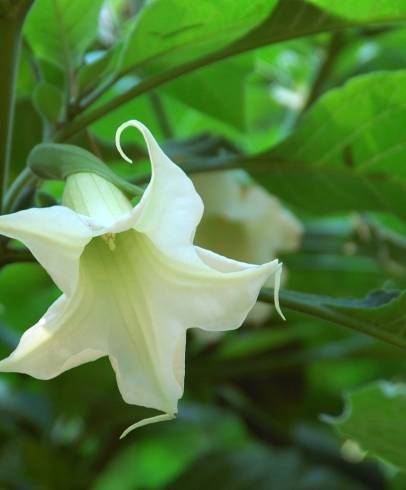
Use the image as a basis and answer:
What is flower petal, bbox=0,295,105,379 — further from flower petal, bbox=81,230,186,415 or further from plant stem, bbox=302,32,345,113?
plant stem, bbox=302,32,345,113

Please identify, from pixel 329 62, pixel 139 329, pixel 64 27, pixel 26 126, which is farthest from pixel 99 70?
pixel 329 62

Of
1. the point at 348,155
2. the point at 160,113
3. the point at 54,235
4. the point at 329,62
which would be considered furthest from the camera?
the point at 329,62

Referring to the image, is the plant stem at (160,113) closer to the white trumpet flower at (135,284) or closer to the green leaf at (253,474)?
the green leaf at (253,474)

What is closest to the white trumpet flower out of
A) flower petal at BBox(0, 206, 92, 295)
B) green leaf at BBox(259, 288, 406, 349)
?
flower petal at BBox(0, 206, 92, 295)

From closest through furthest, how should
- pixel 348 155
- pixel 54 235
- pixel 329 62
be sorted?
pixel 54 235, pixel 348 155, pixel 329 62

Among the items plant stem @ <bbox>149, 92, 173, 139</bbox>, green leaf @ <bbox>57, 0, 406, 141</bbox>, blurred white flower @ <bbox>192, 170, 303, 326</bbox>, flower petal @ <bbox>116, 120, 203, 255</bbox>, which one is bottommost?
blurred white flower @ <bbox>192, 170, 303, 326</bbox>

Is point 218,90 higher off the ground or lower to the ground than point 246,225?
higher

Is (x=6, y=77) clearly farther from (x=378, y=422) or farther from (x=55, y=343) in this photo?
(x=378, y=422)

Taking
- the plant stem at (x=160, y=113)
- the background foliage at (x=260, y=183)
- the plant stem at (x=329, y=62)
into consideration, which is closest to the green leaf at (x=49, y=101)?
the background foliage at (x=260, y=183)
